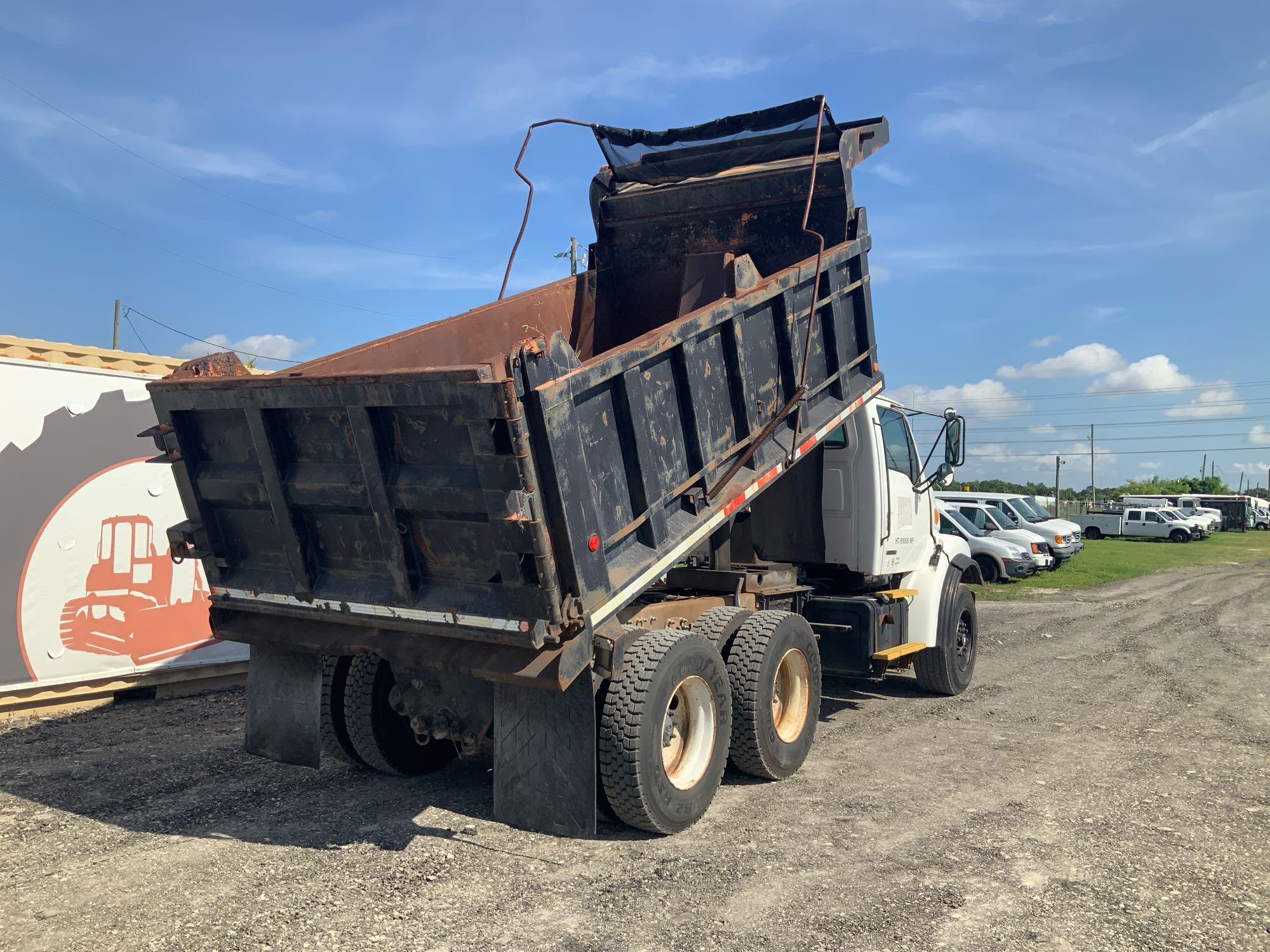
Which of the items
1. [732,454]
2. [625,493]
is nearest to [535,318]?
[732,454]

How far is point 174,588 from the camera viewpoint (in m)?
9.01

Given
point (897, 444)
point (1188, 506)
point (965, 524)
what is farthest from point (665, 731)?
point (1188, 506)

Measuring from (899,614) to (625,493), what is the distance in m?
4.25

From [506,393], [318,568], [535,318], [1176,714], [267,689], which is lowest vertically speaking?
[1176,714]

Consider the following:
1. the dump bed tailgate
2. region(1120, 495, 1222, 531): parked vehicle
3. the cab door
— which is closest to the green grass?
region(1120, 495, 1222, 531): parked vehicle

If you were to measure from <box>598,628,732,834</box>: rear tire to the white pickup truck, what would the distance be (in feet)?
146

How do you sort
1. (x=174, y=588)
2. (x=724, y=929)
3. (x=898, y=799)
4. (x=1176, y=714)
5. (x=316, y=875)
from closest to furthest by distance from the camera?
(x=724, y=929), (x=316, y=875), (x=898, y=799), (x=1176, y=714), (x=174, y=588)

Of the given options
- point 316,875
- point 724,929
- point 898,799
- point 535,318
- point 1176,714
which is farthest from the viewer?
point 1176,714

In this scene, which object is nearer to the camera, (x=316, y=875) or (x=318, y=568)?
(x=316, y=875)

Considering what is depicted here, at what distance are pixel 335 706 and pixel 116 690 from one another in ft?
12.4

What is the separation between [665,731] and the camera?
202 inches

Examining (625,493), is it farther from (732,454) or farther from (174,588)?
(174,588)

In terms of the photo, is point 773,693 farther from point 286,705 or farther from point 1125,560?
point 1125,560

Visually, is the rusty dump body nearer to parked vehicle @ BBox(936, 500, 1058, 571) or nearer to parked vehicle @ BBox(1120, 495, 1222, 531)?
parked vehicle @ BBox(936, 500, 1058, 571)
